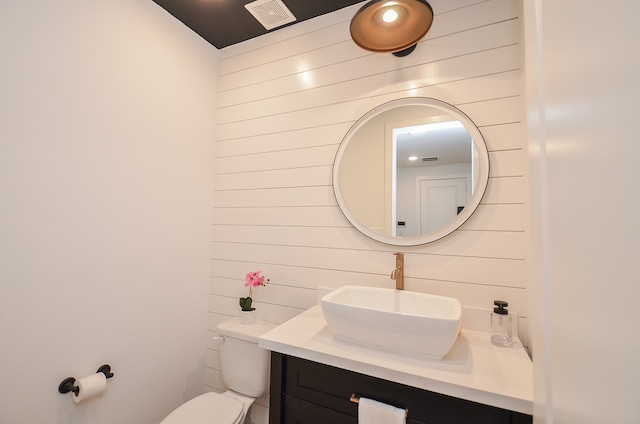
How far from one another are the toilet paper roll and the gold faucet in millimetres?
1475

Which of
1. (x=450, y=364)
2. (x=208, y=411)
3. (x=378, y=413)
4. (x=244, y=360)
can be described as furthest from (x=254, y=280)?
(x=450, y=364)

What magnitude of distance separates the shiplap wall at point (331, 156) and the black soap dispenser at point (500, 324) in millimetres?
66

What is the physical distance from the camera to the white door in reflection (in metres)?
1.27

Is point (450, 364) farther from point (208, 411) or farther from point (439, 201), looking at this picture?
point (208, 411)

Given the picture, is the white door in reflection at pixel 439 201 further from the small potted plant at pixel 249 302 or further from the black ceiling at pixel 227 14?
the black ceiling at pixel 227 14

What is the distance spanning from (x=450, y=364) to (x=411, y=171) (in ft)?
2.93

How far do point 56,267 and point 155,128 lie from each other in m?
0.89

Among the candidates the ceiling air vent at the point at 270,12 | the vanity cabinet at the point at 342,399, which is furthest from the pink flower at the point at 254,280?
the ceiling air vent at the point at 270,12

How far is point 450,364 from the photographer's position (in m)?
0.91

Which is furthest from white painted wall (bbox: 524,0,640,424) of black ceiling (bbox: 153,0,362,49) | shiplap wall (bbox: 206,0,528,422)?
black ceiling (bbox: 153,0,362,49)

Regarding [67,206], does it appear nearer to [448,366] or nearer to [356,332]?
[356,332]

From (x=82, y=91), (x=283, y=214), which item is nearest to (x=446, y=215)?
(x=283, y=214)

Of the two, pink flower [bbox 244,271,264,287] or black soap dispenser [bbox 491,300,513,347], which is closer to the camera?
black soap dispenser [bbox 491,300,513,347]

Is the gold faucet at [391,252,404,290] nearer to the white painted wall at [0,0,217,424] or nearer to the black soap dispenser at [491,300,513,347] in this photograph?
the black soap dispenser at [491,300,513,347]
